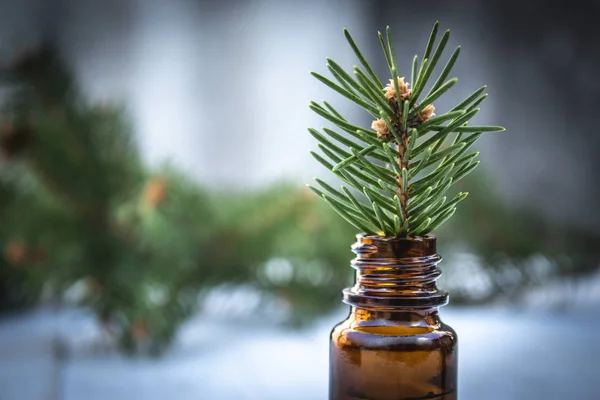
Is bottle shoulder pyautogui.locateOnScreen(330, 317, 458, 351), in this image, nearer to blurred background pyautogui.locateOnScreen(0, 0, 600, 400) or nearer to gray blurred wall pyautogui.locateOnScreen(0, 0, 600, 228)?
blurred background pyautogui.locateOnScreen(0, 0, 600, 400)

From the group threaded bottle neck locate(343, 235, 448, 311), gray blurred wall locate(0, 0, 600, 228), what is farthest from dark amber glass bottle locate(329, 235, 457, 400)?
gray blurred wall locate(0, 0, 600, 228)

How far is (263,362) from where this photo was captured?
617mm

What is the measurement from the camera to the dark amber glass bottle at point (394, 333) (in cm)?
17

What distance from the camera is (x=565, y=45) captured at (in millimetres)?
1062

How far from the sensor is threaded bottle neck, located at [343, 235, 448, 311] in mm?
177

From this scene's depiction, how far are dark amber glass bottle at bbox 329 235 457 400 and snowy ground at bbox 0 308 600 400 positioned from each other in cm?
33

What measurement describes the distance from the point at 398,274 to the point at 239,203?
55 cm

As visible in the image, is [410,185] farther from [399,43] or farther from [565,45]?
[399,43]

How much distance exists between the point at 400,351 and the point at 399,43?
1.11m

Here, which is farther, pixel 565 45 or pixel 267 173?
pixel 267 173

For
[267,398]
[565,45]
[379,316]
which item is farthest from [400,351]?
[565,45]

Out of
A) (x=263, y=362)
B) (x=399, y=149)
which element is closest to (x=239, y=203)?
(x=263, y=362)

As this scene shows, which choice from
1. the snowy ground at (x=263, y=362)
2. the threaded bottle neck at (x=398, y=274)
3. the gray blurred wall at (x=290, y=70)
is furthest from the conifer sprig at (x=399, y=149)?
the gray blurred wall at (x=290, y=70)

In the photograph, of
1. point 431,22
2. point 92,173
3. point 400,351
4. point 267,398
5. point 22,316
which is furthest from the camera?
point 431,22
